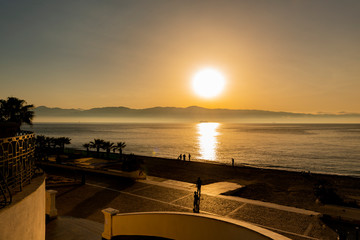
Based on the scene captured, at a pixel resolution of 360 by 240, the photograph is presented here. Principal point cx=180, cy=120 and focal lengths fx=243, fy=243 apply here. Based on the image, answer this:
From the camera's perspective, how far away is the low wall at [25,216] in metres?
4.21

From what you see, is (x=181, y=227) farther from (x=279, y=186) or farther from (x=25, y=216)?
(x=279, y=186)

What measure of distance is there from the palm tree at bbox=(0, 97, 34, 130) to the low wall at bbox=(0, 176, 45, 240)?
24.6m

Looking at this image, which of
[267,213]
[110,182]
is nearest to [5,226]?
[267,213]

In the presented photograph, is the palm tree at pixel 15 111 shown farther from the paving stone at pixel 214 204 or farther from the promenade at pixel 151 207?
the paving stone at pixel 214 204

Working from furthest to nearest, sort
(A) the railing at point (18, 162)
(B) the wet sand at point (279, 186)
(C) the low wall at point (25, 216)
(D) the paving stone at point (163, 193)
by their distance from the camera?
1. (B) the wet sand at point (279, 186)
2. (D) the paving stone at point (163, 193)
3. (A) the railing at point (18, 162)
4. (C) the low wall at point (25, 216)

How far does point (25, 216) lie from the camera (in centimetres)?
486

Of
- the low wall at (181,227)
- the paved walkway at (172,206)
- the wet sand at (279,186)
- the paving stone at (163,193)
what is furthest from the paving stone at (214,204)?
the low wall at (181,227)

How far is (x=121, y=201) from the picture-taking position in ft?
51.5

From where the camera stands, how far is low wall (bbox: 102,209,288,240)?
244 inches

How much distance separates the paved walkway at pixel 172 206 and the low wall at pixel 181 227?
9.32 ft

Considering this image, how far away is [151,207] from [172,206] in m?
1.29

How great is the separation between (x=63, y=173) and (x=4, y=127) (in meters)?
20.2

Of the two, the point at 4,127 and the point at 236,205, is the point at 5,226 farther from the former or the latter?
the point at 236,205

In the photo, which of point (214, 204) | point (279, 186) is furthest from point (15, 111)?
point (279, 186)
